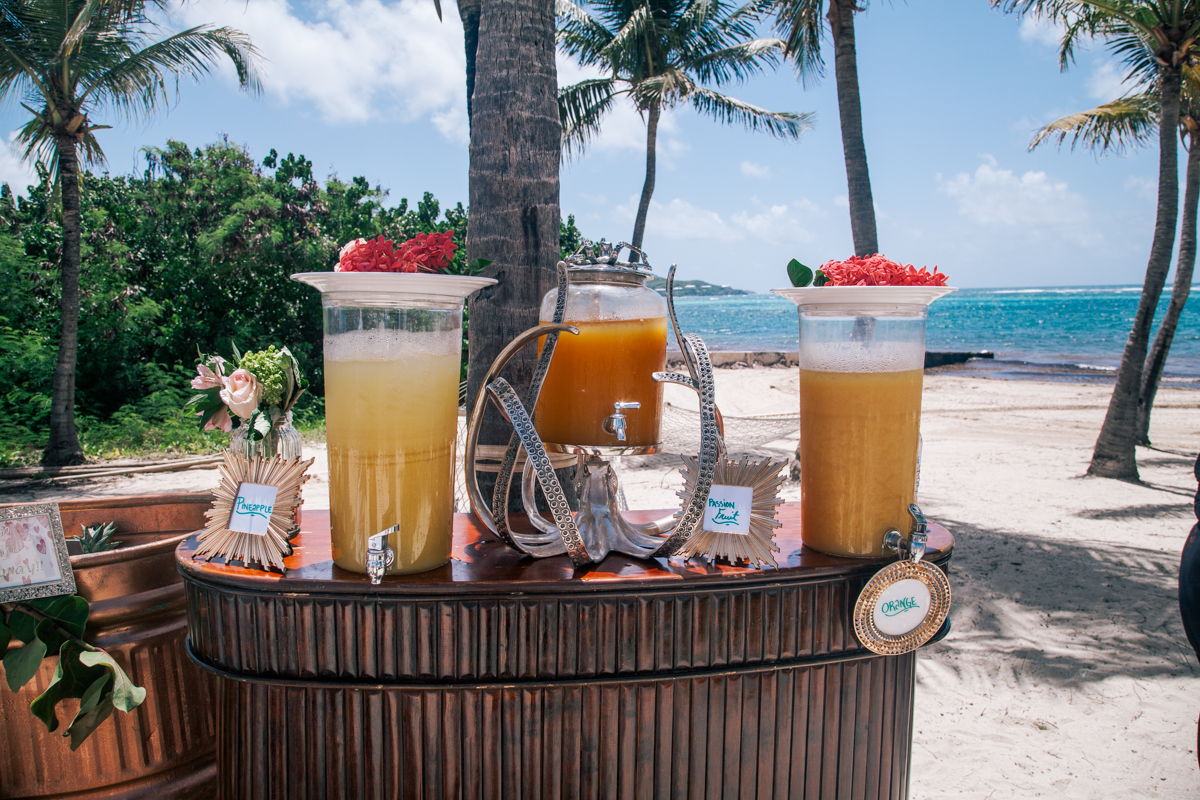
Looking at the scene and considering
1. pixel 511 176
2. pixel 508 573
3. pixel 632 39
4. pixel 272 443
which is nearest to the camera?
pixel 508 573

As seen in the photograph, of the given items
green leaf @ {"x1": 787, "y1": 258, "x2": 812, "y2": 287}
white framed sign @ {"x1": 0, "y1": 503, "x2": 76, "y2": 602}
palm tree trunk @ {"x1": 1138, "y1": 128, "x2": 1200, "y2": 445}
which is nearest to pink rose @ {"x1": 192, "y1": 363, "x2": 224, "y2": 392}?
white framed sign @ {"x1": 0, "y1": 503, "x2": 76, "y2": 602}

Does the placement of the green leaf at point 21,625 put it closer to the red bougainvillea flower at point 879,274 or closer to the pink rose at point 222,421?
the pink rose at point 222,421

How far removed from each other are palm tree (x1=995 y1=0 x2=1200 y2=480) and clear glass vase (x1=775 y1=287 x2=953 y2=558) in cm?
670

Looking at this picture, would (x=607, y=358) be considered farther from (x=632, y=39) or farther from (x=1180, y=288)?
(x=632, y=39)

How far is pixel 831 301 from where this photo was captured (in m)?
1.49

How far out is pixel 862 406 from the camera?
1476 millimetres

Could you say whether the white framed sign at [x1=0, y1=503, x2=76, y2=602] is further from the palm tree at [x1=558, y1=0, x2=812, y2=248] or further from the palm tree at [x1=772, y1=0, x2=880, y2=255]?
the palm tree at [x1=558, y1=0, x2=812, y2=248]

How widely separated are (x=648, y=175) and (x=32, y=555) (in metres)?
13.8

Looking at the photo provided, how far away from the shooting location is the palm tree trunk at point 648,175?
14031 millimetres

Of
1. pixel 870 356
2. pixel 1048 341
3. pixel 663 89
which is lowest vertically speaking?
pixel 1048 341

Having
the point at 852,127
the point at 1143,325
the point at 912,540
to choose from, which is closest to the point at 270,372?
the point at 912,540

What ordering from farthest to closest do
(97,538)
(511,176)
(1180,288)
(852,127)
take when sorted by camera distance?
(1180,288) → (852,127) → (511,176) → (97,538)

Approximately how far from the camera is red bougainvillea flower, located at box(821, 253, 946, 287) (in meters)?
1.48

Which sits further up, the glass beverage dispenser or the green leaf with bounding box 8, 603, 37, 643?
the glass beverage dispenser
